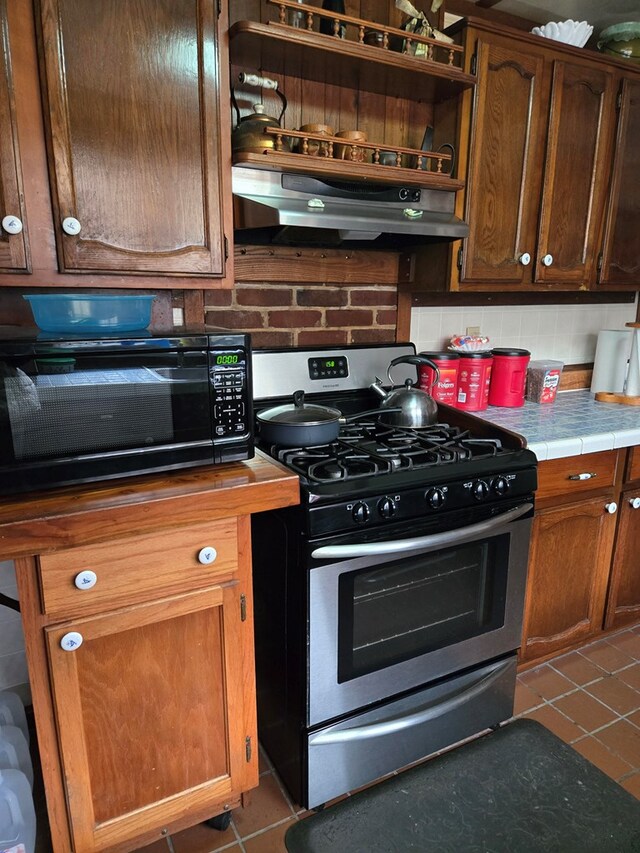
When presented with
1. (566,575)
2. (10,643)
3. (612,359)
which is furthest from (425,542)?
(612,359)

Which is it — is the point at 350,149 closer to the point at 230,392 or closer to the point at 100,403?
the point at 230,392

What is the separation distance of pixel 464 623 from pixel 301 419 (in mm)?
756

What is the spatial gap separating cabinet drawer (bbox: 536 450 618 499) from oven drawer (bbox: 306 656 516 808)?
560 millimetres

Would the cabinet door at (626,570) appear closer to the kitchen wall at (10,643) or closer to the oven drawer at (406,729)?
the oven drawer at (406,729)

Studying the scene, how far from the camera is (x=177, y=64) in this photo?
135cm

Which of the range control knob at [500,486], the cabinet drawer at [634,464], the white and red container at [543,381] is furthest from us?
the white and red container at [543,381]

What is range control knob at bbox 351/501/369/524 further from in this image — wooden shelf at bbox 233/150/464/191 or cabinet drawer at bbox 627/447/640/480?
cabinet drawer at bbox 627/447/640/480

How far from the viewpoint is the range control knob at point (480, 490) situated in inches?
59.9

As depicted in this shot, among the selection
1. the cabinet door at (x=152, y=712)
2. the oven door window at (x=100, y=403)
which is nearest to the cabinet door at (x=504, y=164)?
the oven door window at (x=100, y=403)

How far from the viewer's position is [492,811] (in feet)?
3.67

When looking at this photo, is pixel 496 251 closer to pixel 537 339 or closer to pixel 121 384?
pixel 537 339

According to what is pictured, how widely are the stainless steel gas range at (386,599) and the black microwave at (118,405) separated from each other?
0.27 meters

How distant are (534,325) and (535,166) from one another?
77 centimetres

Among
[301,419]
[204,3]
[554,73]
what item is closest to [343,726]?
[301,419]
